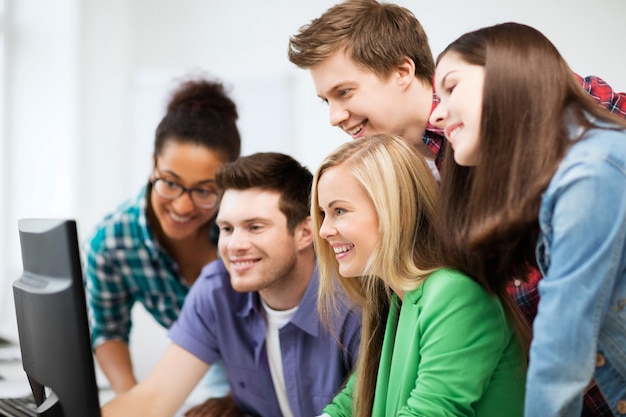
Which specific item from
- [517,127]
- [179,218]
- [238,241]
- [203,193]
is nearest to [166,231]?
[179,218]

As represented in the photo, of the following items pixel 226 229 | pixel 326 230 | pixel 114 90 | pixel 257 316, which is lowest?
pixel 257 316

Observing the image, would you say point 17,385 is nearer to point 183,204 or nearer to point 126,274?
point 126,274

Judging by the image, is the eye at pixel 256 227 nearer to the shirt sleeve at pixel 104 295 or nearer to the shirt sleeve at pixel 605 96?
→ the shirt sleeve at pixel 104 295

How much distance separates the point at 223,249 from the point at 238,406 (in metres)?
0.43

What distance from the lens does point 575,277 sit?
110 cm

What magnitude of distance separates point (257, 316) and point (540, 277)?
31.4 inches

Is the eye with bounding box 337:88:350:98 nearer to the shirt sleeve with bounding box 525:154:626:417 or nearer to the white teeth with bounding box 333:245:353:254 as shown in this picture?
the white teeth with bounding box 333:245:353:254

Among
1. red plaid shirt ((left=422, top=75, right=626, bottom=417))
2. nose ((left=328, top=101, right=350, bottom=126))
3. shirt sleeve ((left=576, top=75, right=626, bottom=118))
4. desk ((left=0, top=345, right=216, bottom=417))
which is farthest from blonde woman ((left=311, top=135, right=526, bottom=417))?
desk ((left=0, top=345, right=216, bottom=417))

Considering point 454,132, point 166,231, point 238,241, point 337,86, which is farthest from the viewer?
point 166,231

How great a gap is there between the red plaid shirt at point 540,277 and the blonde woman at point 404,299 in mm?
134

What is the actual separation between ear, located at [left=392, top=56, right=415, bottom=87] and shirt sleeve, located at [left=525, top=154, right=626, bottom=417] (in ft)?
2.72

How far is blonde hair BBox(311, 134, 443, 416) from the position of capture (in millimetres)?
1503

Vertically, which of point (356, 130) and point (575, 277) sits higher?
point (356, 130)

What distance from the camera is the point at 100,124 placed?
4070 millimetres
